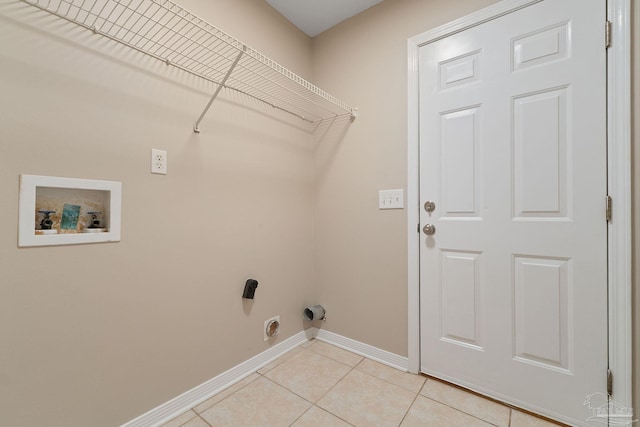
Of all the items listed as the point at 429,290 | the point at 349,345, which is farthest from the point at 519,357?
the point at 349,345

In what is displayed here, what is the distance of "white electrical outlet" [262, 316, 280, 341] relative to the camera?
5.65ft

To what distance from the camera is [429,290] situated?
1.56m

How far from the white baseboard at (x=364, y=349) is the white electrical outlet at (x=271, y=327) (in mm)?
371

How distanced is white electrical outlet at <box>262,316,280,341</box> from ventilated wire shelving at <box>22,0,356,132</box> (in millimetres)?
1243

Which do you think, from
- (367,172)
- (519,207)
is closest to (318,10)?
(367,172)

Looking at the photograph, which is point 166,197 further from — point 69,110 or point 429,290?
point 429,290

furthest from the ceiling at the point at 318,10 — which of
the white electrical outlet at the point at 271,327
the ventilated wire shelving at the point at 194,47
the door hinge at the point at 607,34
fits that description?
the white electrical outlet at the point at 271,327

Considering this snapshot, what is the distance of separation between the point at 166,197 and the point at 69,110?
0.46 m

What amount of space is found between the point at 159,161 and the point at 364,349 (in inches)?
65.9

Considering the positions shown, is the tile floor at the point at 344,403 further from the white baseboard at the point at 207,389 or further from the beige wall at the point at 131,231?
the beige wall at the point at 131,231

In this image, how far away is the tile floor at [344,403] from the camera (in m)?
1.23

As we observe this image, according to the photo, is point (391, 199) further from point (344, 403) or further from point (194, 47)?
point (194, 47)

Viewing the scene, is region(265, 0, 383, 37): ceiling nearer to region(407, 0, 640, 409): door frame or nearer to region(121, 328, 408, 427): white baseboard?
region(407, 0, 640, 409): door frame

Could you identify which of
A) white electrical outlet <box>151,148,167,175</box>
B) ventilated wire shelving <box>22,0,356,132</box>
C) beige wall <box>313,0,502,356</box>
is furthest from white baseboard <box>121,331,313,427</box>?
ventilated wire shelving <box>22,0,356,132</box>
